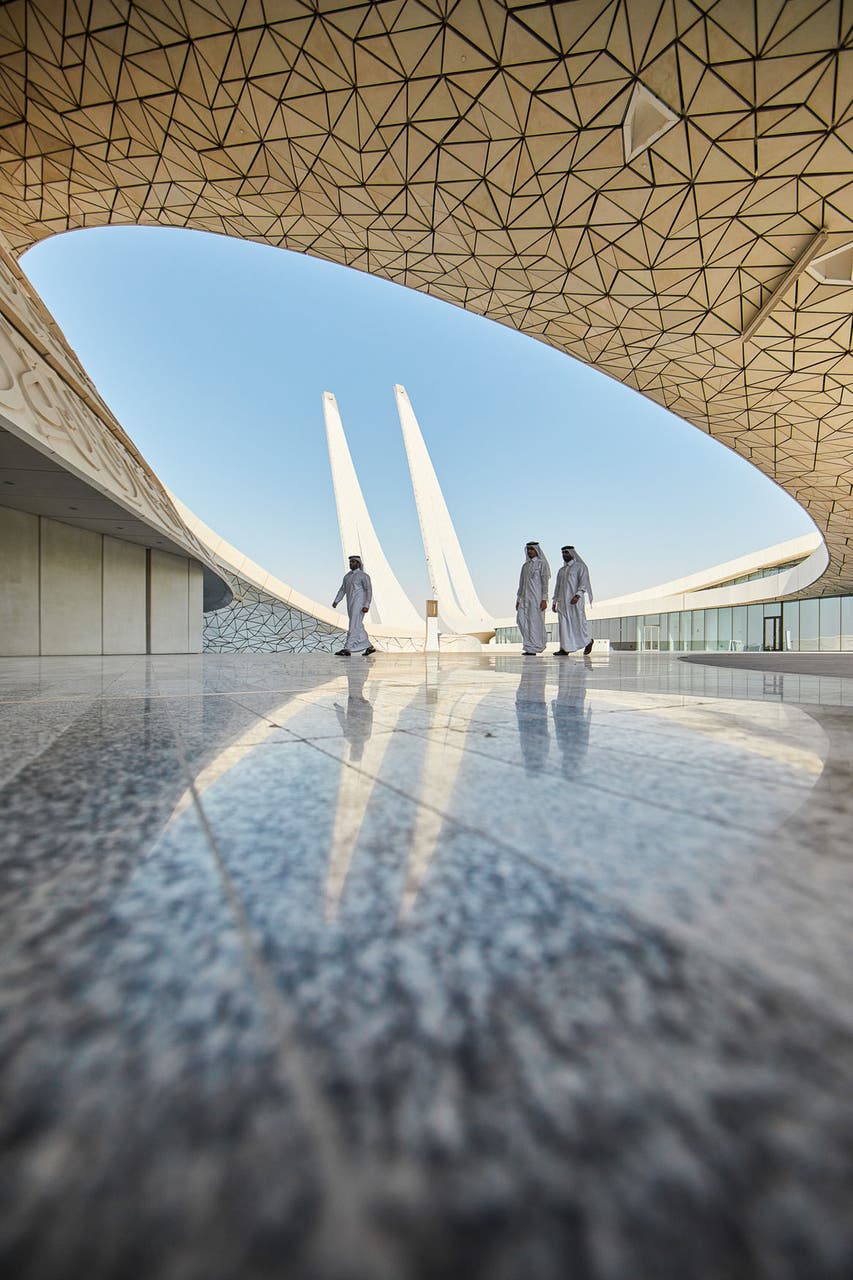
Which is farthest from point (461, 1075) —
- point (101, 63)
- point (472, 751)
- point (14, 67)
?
point (14, 67)

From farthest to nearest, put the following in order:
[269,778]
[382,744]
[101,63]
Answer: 1. [101,63]
2. [382,744]
3. [269,778]

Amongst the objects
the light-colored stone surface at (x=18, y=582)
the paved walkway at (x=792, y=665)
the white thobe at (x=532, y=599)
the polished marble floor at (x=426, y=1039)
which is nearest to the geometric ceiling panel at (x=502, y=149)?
the white thobe at (x=532, y=599)

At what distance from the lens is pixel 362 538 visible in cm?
3225

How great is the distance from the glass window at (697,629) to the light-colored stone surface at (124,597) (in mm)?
37350

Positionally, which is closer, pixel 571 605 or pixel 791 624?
pixel 571 605

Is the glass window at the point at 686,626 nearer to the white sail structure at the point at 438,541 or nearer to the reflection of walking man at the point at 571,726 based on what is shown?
the white sail structure at the point at 438,541

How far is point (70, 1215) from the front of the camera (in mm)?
313

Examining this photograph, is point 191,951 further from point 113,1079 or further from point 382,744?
point 382,744

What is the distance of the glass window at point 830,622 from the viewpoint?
33806mm

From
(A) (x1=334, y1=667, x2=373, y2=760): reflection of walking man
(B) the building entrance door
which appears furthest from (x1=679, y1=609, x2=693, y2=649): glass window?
(A) (x1=334, y1=667, x2=373, y2=760): reflection of walking man

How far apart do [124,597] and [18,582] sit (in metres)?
3.02

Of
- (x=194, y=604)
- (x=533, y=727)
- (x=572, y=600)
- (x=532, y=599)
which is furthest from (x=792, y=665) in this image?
(x=194, y=604)

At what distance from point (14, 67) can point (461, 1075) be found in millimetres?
17381

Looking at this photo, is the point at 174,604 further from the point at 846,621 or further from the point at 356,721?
the point at 846,621
